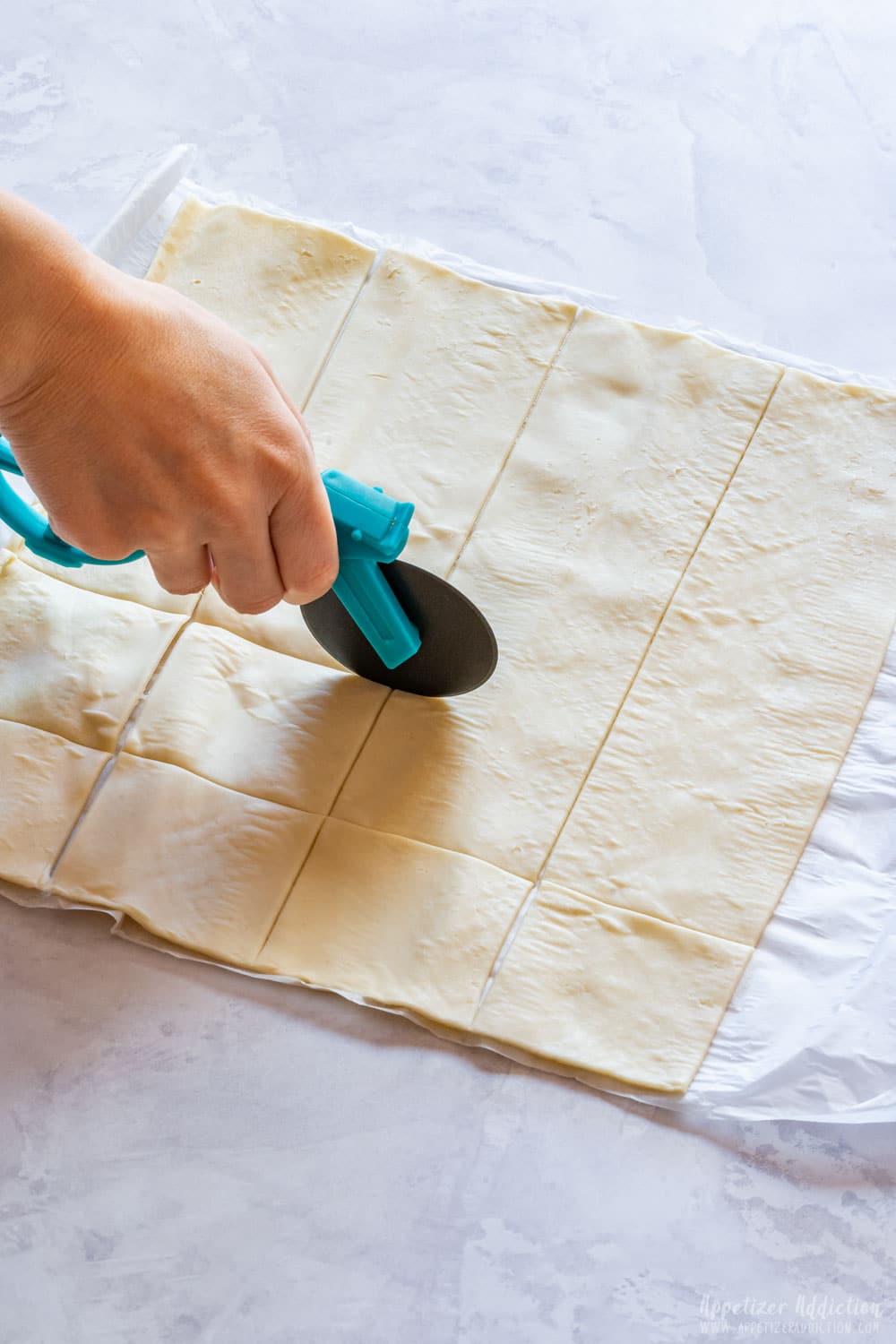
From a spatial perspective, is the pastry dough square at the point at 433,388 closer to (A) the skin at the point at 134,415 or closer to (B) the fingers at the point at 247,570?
(B) the fingers at the point at 247,570

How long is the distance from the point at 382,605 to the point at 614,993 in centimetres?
75

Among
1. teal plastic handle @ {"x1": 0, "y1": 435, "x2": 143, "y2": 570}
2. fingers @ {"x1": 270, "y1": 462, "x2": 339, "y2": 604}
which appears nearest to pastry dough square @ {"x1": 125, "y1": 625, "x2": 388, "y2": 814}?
teal plastic handle @ {"x1": 0, "y1": 435, "x2": 143, "y2": 570}

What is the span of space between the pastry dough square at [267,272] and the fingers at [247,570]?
3.73 ft

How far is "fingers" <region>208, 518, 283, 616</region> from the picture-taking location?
57.3 inches

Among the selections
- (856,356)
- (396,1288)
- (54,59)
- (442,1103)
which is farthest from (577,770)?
(54,59)

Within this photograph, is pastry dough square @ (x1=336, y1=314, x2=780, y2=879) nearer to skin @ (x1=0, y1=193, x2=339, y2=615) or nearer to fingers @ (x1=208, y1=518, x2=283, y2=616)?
fingers @ (x1=208, y1=518, x2=283, y2=616)

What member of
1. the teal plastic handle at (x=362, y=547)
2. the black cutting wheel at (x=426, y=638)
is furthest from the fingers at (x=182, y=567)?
the black cutting wheel at (x=426, y=638)

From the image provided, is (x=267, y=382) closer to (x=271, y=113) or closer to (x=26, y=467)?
(x=26, y=467)

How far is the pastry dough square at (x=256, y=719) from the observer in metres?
2.13

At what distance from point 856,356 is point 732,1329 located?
2058 millimetres

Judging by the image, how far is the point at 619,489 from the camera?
237 centimetres

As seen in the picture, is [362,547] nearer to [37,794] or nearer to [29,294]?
[29,294]

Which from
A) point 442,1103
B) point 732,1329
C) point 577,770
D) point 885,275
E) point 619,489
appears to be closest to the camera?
point 732,1329

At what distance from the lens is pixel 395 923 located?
78.8 inches
